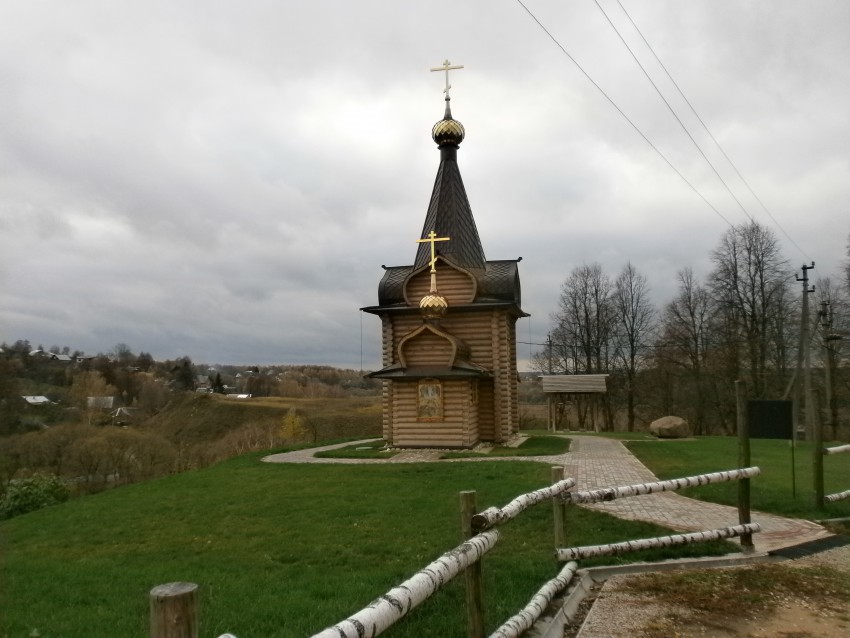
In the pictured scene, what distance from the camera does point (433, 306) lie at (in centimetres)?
1762

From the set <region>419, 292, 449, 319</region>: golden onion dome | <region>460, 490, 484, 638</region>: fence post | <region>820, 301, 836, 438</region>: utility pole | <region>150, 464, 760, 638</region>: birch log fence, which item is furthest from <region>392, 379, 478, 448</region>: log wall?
<region>460, 490, 484, 638</region>: fence post

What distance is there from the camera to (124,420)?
37469mm

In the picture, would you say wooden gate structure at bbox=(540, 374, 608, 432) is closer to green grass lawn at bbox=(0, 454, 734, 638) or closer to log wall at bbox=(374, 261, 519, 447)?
log wall at bbox=(374, 261, 519, 447)

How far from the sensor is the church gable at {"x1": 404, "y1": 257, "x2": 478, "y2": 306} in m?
18.7

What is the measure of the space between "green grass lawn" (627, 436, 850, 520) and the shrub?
45.6 ft

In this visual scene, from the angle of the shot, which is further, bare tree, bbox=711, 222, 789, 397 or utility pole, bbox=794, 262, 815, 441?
bare tree, bbox=711, 222, 789, 397

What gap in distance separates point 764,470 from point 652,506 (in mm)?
5236

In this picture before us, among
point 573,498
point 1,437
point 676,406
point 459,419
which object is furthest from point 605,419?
point 1,437

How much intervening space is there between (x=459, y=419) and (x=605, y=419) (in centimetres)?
2079

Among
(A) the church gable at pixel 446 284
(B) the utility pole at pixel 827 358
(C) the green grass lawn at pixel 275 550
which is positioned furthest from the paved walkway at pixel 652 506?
(B) the utility pole at pixel 827 358

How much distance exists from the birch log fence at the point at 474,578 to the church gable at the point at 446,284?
41.6ft

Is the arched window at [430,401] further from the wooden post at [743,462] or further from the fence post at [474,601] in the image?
the fence post at [474,601]

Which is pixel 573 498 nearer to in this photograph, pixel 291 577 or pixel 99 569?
pixel 291 577

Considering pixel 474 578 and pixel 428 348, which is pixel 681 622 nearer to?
pixel 474 578
